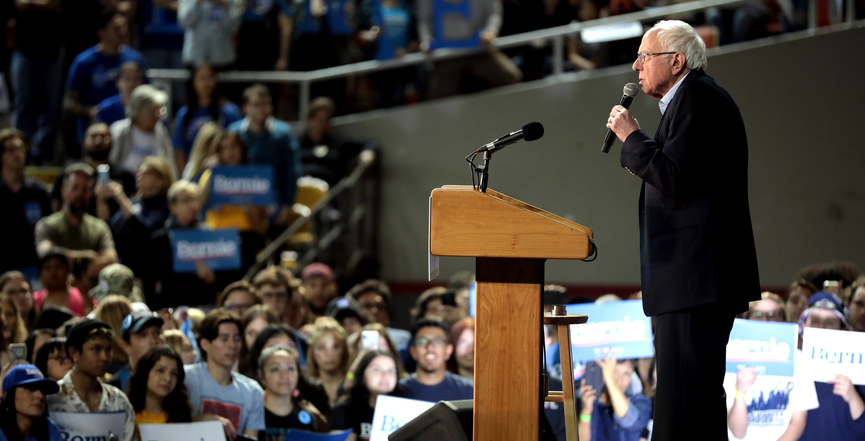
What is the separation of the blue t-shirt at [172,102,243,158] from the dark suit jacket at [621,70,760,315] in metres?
7.07

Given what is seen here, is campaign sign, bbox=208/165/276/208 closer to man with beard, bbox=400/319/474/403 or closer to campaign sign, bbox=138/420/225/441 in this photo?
man with beard, bbox=400/319/474/403

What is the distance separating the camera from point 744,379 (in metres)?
5.02

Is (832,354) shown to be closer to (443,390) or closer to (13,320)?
(443,390)

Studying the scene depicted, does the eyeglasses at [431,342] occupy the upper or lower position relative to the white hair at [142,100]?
lower

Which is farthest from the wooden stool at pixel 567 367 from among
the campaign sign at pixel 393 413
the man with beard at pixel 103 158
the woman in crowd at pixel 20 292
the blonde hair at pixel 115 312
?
the man with beard at pixel 103 158

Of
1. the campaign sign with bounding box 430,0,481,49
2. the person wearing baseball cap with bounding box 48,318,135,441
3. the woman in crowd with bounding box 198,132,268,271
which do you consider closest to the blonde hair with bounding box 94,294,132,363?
the person wearing baseball cap with bounding box 48,318,135,441

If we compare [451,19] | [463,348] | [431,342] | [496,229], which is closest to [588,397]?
[431,342]

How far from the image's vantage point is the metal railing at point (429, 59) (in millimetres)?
9836

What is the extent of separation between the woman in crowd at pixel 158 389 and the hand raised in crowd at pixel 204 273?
2.66 meters

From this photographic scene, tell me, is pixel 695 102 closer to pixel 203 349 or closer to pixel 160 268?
pixel 203 349

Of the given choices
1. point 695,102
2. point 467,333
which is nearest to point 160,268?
point 467,333

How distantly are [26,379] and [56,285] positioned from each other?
8.74ft

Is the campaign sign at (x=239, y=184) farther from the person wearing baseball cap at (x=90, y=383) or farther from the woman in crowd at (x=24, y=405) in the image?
the woman in crowd at (x=24, y=405)

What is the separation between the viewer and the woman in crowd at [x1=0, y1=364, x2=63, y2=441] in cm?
472
